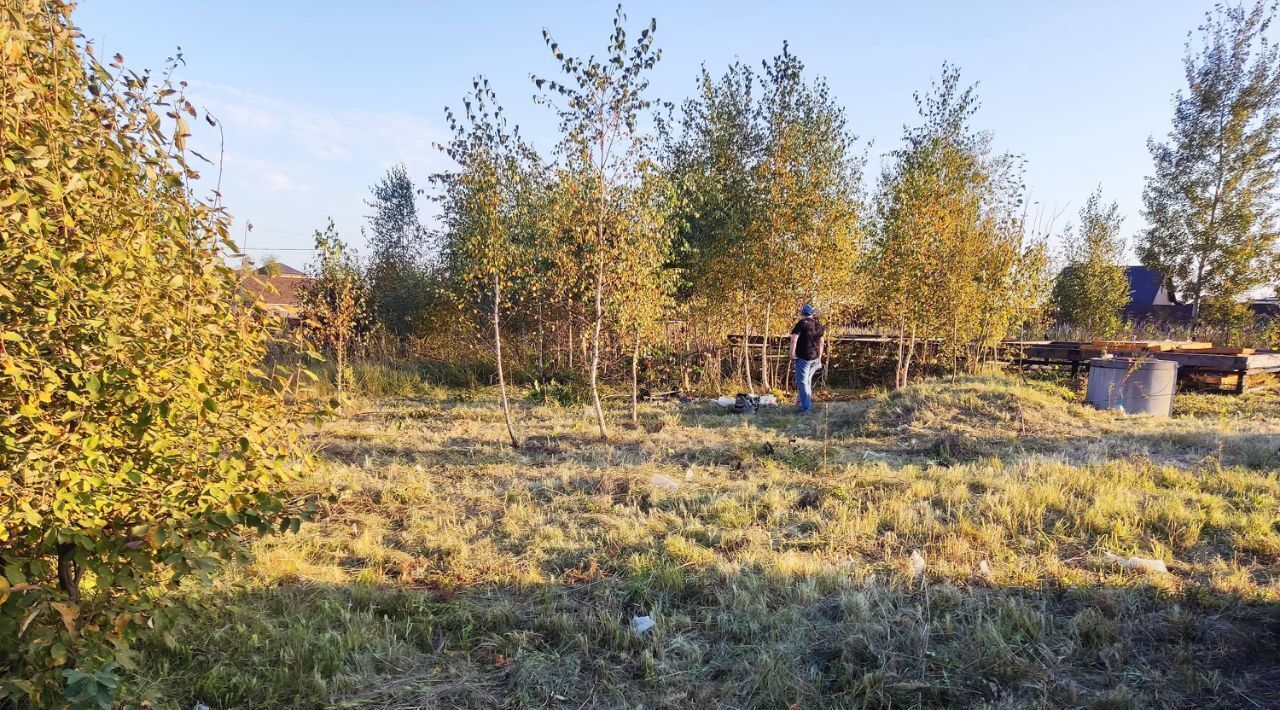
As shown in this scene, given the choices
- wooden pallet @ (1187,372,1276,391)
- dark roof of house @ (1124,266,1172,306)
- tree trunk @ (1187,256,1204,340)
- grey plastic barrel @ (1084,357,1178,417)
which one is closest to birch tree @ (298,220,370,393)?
grey plastic barrel @ (1084,357,1178,417)

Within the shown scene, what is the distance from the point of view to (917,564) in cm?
377

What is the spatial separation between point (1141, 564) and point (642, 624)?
313 centimetres

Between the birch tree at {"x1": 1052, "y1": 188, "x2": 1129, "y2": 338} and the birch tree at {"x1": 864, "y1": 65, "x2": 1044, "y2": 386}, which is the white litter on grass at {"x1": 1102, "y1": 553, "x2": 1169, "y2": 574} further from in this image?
the birch tree at {"x1": 1052, "y1": 188, "x2": 1129, "y2": 338}

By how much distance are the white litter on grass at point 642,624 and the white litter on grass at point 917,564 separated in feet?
5.26

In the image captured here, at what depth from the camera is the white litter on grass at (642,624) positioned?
3130mm

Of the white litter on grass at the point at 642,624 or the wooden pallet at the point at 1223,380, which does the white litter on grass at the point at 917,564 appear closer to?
the white litter on grass at the point at 642,624

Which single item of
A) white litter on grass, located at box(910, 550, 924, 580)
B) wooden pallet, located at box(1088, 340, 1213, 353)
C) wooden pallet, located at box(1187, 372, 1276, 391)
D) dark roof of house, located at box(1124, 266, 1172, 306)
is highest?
dark roof of house, located at box(1124, 266, 1172, 306)

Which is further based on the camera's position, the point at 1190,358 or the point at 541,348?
the point at 541,348

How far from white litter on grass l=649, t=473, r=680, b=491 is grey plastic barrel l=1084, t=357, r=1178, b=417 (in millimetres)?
8070

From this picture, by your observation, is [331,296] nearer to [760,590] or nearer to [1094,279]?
[760,590]

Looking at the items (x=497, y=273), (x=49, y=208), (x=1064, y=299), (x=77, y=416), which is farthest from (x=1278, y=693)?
(x=1064, y=299)

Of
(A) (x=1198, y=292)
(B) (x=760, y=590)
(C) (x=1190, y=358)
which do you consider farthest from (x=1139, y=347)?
(B) (x=760, y=590)

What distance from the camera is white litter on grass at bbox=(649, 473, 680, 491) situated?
5.50m

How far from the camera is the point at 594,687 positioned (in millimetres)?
2762
